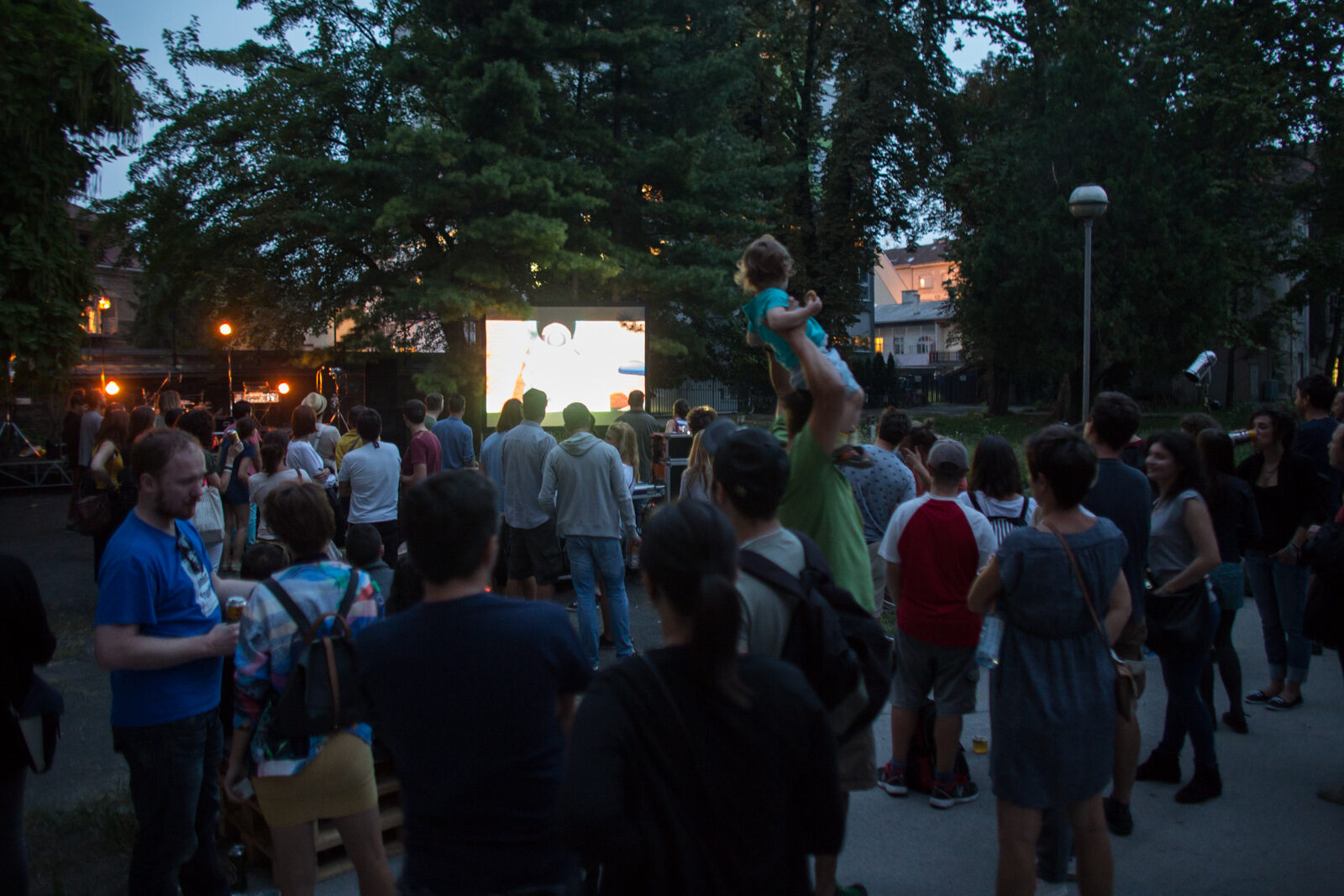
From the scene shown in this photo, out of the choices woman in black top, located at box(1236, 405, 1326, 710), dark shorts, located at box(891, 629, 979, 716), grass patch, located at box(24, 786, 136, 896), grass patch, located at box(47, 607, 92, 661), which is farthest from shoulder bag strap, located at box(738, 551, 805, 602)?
grass patch, located at box(47, 607, 92, 661)

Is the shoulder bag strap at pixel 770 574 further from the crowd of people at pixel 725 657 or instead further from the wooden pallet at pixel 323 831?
the wooden pallet at pixel 323 831

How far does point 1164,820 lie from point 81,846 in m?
Answer: 4.83

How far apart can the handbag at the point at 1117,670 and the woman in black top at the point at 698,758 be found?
160 cm

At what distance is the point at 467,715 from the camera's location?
1931 millimetres

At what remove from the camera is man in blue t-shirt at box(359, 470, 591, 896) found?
192cm

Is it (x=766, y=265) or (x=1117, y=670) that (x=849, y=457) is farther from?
(x=1117, y=670)

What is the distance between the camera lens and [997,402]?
110 feet

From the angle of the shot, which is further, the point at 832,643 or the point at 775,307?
the point at 775,307

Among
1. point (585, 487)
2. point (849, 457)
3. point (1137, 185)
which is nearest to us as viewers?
point (849, 457)

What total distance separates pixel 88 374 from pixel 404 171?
47.8ft

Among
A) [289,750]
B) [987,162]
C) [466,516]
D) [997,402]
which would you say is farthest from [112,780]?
[997,402]

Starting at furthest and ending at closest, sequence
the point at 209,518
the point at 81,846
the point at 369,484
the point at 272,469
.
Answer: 1. the point at 369,484
2. the point at 272,469
3. the point at 209,518
4. the point at 81,846

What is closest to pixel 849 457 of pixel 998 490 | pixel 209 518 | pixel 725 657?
pixel 725 657

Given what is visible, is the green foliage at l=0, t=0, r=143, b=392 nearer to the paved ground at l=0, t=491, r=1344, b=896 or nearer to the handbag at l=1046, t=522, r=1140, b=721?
the paved ground at l=0, t=491, r=1344, b=896
